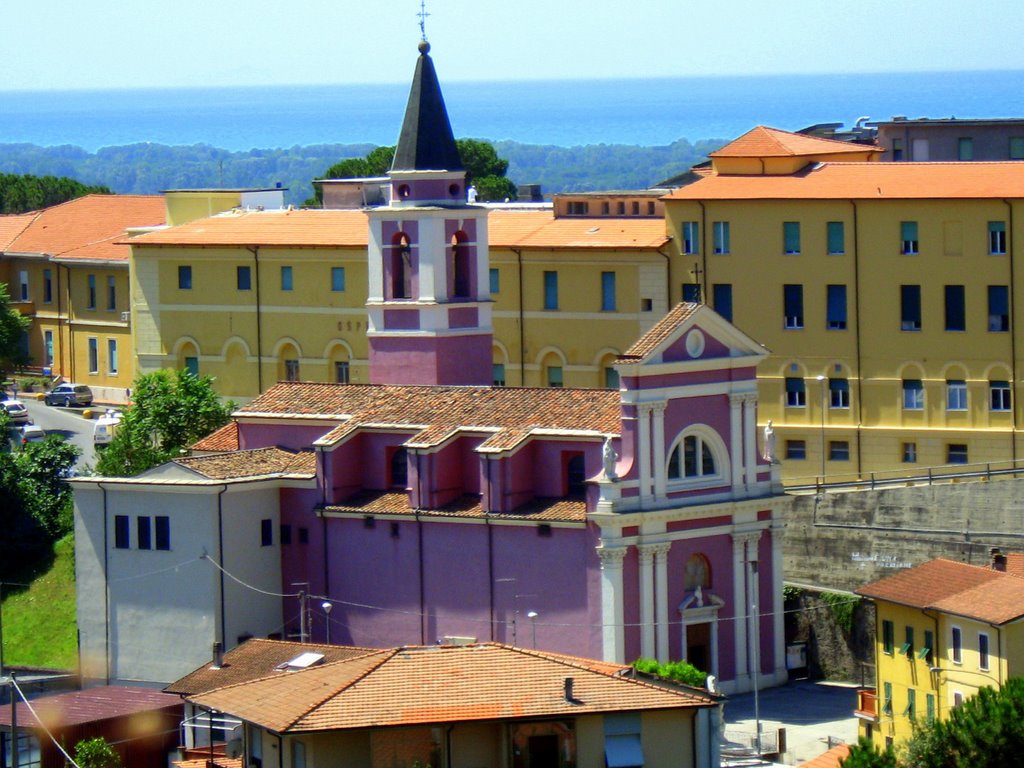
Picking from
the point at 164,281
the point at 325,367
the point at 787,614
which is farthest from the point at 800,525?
the point at 164,281

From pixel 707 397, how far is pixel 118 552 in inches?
523

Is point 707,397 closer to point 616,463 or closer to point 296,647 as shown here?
point 616,463

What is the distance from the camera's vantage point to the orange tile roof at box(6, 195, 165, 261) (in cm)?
10262

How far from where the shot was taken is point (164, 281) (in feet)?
301

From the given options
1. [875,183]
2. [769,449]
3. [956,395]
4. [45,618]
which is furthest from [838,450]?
[45,618]

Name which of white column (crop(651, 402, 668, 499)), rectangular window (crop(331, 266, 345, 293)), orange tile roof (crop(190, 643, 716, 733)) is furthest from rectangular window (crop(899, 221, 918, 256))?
orange tile roof (crop(190, 643, 716, 733))

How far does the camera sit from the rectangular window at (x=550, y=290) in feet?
276

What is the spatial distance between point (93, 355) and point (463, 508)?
38.4m

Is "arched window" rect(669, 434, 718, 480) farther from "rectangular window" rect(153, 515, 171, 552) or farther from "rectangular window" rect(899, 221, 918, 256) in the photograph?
"rectangular window" rect(899, 221, 918, 256)

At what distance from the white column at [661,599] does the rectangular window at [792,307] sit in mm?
17628

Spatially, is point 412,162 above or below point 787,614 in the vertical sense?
above

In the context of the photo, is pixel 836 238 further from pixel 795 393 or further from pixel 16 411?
pixel 16 411

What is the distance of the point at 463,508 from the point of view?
63.9 meters

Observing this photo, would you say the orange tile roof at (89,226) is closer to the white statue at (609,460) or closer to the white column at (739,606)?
the white column at (739,606)
